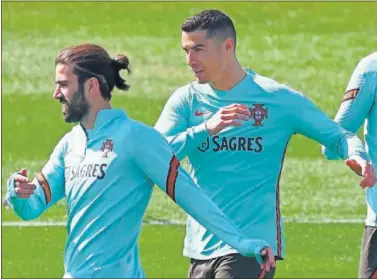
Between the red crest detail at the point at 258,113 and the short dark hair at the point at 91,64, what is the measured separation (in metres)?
1.19

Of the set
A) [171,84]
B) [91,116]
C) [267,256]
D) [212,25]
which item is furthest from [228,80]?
[171,84]

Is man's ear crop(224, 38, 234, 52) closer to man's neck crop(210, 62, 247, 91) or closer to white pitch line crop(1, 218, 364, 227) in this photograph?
man's neck crop(210, 62, 247, 91)

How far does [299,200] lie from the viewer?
14.3 meters

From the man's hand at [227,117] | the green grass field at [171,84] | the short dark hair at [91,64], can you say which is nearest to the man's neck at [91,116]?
the short dark hair at [91,64]

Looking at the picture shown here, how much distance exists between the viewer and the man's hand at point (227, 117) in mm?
7535

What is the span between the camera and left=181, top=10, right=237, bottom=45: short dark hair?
8375 millimetres

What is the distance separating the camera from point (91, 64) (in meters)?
7.25

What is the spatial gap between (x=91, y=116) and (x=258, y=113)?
1342 mm

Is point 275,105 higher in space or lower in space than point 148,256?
higher

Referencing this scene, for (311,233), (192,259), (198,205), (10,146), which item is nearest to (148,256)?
(311,233)

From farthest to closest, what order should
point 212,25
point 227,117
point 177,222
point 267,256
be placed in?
1. point 177,222
2. point 212,25
3. point 227,117
4. point 267,256

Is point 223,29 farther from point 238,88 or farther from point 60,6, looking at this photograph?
point 60,6

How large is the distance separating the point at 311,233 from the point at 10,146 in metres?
3.75

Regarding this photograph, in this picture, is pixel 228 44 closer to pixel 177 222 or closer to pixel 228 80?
pixel 228 80
